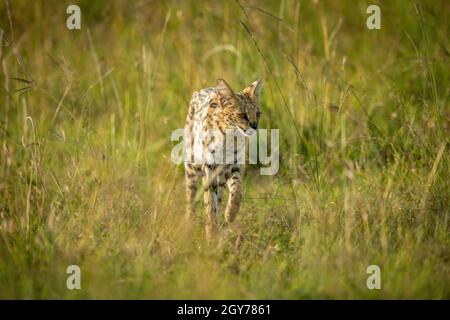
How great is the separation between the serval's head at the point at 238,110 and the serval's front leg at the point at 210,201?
455 millimetres

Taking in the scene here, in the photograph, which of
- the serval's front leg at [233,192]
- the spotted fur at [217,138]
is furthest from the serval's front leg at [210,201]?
the serval's front leg at [233,192]

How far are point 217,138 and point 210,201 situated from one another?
56 centimetres

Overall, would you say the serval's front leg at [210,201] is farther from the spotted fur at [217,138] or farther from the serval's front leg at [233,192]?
the serval's front leg at [233,192]

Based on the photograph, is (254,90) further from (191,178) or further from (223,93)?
(191,178)

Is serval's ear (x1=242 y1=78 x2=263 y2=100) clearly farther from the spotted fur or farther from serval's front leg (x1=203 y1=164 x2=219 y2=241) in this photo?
serval's front leg (x1=203 y1=164 x2=219 y2=241)

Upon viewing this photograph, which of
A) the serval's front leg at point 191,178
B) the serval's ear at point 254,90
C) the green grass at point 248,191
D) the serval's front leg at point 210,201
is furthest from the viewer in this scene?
the serval's front leg at point 191,178

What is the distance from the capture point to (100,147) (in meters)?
6.29

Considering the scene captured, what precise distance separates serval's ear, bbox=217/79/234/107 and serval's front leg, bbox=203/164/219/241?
1.93 ft

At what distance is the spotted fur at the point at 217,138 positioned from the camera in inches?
220

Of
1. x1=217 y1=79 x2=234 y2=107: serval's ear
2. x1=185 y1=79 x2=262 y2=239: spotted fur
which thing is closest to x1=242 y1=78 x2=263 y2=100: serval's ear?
x1=185 y1=79 x2=262 y2=239: spotted fur

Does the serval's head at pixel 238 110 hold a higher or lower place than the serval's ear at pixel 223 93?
lower

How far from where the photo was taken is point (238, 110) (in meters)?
5.61

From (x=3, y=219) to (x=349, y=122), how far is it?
139 inches

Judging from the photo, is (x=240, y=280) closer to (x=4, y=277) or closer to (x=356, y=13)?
(x=4, y=277)
